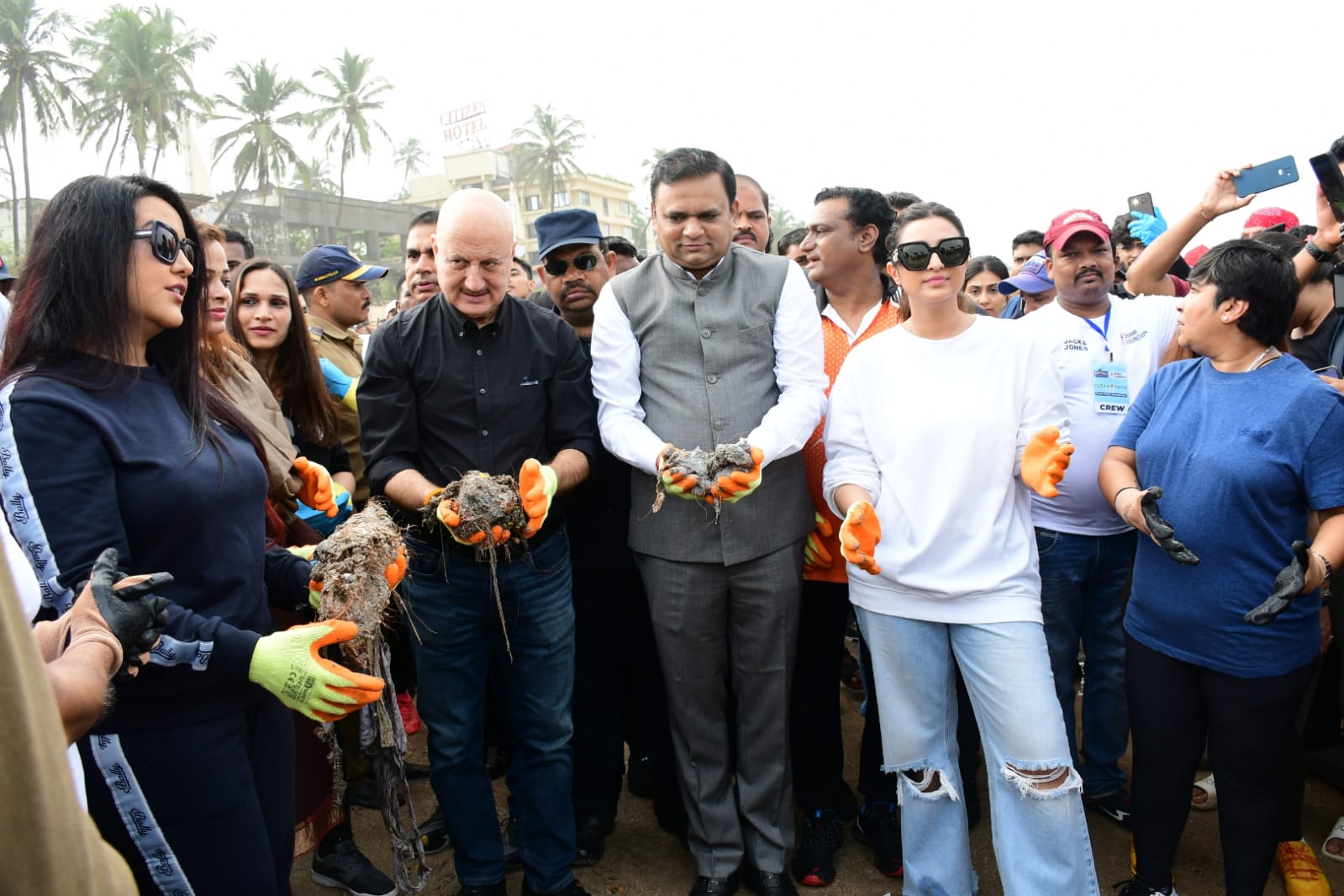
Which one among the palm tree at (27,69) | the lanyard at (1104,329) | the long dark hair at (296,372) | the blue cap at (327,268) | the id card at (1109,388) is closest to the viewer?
the id card at (1109,388)

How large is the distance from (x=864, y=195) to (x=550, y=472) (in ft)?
6.50

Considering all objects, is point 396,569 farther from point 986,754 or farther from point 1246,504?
point 1246,504

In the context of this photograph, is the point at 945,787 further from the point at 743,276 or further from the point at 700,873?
the point at 743,276

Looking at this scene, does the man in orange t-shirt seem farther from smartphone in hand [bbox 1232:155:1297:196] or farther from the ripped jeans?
smartphone in hand [bbox 1232:155:1297:196]

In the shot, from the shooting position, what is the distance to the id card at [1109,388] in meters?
3.37

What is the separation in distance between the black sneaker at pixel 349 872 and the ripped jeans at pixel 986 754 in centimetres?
207

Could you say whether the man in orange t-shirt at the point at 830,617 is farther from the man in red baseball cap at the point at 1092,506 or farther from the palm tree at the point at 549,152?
the palm tree at the point at 549,152

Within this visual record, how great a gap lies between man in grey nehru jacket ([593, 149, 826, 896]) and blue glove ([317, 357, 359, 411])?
1642mm

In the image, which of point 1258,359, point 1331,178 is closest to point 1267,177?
point 1331,178

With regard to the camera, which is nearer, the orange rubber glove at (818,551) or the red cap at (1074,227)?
the orange rubber glove at (818,551)

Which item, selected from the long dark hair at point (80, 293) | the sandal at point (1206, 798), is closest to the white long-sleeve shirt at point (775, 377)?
the long dark hair at point (80, 293)

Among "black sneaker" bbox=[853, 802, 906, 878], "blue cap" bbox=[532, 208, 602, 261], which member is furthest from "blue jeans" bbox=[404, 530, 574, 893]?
"blue cap" bbox=[532, 208, 602, 261]

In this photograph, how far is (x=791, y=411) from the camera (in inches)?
112

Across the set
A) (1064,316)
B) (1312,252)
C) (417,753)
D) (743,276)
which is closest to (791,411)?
(743,276)
